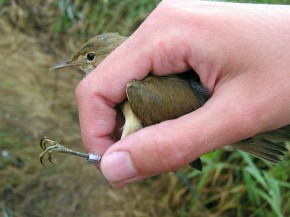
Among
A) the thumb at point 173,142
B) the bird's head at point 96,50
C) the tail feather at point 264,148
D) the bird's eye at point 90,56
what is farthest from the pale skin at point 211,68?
the bird's eye at point 90,56

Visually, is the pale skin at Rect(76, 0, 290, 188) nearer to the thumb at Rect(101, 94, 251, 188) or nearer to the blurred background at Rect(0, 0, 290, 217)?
the thumb at Rect(101, 94, 251, 188)

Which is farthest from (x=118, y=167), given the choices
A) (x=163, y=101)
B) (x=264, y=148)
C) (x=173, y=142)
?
(x=264, y=148)

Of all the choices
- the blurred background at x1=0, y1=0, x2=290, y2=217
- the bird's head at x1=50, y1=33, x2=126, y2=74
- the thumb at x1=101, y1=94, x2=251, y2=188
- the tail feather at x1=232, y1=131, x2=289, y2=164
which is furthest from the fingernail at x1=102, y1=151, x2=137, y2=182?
the blurred background at x1=0, y1=0, x2=290, y2=217

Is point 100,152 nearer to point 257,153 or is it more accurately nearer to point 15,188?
point 257,153

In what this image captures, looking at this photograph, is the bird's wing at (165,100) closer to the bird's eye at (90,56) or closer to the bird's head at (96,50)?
the bird's head at (96,50)

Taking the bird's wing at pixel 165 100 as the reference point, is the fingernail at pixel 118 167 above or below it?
below

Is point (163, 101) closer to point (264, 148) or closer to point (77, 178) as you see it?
point (264, 148)

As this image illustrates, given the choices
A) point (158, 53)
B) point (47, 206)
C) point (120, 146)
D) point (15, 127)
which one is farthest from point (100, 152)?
point (15, 127)

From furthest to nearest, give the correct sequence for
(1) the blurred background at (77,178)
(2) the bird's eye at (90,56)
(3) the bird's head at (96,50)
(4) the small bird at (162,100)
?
(1) the blurred background at (77,178), (2) the bird's eye at (90,56), (3) the bird's head at (96,50), (4) the small bird at (162,100)
